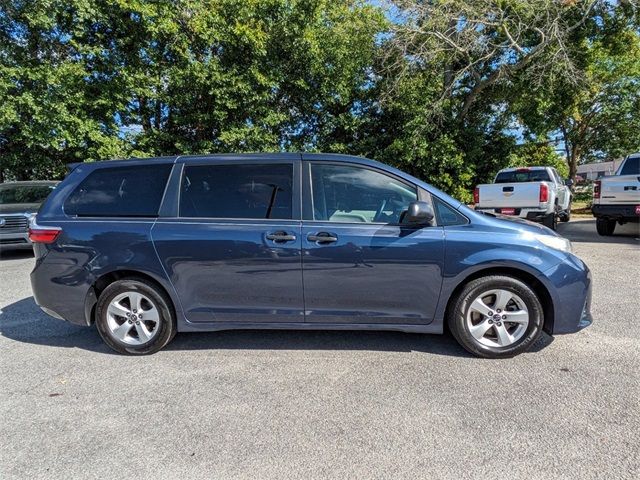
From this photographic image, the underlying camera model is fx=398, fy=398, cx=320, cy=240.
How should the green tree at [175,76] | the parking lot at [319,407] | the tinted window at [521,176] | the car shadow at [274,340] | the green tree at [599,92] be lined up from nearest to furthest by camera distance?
1. the parking lot at [319,407]
2. the car shadow at [274,340]
3. the green tree at [175,76]
4. the tinted window at [521,176]
5. the green tree at [599,92]

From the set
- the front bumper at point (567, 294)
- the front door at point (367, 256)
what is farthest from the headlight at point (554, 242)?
the front door at point (367, 256)

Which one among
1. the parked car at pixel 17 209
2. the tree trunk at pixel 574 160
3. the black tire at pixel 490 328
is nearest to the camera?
the black tire at pixel 490 328

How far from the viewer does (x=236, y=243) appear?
344cm

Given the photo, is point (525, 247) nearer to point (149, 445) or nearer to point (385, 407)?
point (385, 407)

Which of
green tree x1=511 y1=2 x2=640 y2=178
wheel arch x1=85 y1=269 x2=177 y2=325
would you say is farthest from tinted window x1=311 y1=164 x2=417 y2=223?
green tree x1=511 y1=2 x2=640 y2=178

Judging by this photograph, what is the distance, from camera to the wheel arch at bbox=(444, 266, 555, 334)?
11.2 feet

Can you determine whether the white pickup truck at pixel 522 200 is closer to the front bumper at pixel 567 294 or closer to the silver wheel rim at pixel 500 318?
the front bumper at pixel 567 294

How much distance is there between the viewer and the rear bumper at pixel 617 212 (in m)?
9.24

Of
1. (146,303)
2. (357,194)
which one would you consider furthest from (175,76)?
(357,194)

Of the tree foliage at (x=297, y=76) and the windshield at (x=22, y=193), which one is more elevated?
the tree foliage at (x=297, y=76)

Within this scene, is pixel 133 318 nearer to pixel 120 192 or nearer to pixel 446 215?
pixel 120 192

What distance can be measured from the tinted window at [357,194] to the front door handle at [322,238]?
0.19 meters

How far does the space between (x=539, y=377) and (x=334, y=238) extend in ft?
6.43

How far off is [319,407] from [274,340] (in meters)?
1.23
